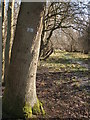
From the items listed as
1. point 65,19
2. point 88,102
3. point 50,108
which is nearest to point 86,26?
point 65,19

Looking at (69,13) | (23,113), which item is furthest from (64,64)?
(23,113)

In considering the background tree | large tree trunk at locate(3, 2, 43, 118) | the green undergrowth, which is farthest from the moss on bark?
the background tree

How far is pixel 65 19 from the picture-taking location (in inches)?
541

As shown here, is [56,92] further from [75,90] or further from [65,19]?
[65,19]

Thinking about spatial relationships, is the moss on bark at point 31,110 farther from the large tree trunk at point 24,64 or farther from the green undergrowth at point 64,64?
the green undergrowth at point 64,64

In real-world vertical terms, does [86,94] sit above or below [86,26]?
below

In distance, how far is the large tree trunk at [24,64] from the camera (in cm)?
361

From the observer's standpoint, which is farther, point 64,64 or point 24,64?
point 64,64

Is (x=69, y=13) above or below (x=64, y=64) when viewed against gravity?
above

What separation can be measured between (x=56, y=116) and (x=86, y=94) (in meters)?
2.49

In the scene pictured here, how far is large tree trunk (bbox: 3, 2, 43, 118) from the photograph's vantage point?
142 inches

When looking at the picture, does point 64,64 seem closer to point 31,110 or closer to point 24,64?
point 31,110

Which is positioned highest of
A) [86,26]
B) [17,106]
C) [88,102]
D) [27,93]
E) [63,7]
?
[63,7]

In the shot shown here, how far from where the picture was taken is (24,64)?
3.71 m
